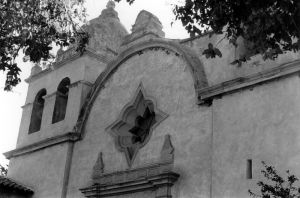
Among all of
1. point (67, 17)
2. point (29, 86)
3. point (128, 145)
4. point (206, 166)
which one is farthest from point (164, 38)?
point (29, 86)

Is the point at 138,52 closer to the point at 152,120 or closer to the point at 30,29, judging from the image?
the point at 152,120

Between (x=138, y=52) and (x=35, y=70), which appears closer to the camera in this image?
(x=138, y=52)

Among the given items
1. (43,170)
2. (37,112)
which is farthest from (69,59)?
(43,170)

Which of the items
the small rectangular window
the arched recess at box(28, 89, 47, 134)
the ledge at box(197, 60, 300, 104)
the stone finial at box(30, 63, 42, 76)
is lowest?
the small rectangular window

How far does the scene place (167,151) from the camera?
1345 cm

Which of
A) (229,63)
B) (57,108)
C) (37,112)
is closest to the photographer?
(229,63)

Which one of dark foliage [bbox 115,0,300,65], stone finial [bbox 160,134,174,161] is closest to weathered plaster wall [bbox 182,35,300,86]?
stone finial [bbox 160,134,174,161]

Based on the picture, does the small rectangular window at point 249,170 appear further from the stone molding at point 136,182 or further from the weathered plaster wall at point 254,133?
the stone molding at point 136,182

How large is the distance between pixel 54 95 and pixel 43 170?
8.47 ft

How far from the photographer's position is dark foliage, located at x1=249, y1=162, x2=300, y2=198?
9.44 m

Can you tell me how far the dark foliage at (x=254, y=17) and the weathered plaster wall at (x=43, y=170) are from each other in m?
8.98

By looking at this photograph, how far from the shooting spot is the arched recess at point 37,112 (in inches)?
738

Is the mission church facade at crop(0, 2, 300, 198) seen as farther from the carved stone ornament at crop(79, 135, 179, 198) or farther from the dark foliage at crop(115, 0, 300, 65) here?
the dark foliage at crop(115, 0, 300, 65)

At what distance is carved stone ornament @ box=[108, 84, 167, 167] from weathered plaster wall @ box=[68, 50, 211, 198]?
7.5 inches
